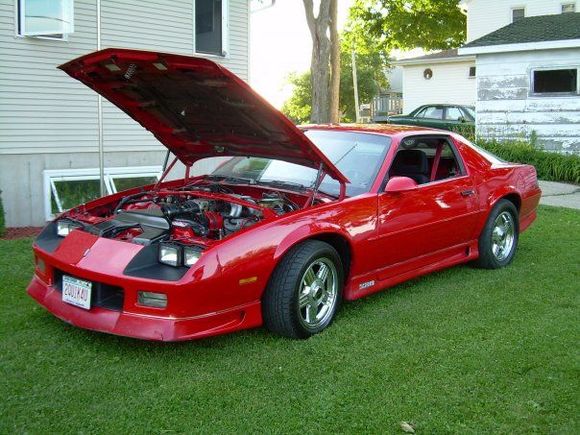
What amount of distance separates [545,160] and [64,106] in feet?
31.2

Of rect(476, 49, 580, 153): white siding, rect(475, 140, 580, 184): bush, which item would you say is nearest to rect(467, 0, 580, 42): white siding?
rect(476, 49, 580, 153): white siding

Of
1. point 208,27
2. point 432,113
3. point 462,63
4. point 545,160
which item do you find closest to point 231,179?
point 208,27

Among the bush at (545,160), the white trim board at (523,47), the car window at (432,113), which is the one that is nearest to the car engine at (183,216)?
the bush at (545,160)

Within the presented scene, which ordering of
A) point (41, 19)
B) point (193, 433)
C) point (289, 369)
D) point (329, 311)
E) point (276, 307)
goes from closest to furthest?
point (193, 433) < point (289, 369) < point (276, 307) < point (329, 311) < point (41, 19)

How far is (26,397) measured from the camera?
340cm

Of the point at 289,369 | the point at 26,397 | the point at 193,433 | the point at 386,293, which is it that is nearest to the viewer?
the point at 193,433

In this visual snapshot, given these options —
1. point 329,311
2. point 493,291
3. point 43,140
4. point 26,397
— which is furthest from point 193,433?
Answer: point 43,140

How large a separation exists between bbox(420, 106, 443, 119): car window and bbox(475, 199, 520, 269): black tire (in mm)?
14608

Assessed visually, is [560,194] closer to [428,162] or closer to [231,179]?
[428,162]

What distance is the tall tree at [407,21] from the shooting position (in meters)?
29.7

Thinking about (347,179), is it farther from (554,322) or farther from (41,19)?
(41,19)

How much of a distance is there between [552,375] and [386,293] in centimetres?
180

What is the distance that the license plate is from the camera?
395 centimetres

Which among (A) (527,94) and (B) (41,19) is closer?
(B) (41,19)
